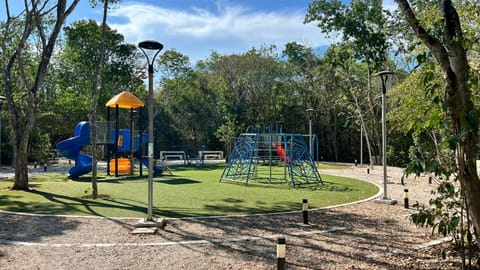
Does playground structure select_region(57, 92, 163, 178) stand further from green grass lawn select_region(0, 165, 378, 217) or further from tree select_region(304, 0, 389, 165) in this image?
tree select_region(304, 0, 389, 165)

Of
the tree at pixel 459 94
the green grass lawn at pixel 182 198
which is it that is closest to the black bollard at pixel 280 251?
the tree at pixel 459 94

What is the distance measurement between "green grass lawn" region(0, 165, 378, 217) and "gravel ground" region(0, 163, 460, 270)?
96cm

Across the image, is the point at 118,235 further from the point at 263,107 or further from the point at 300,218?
the point at 263,107

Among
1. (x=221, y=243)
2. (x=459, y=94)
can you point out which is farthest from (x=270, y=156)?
(x=459, y=94)

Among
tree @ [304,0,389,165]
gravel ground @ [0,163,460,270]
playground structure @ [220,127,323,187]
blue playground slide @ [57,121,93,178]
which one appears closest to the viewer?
gravel ground @ [0,163,460,270]

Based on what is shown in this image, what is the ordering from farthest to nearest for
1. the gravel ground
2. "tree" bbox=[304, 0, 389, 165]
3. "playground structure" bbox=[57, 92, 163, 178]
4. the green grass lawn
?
"tree" bbox=[304, 0, 389, 165] → "playground structure" bbox=[57, 92, 163, 178] → the green grass lawn → the gravel ground

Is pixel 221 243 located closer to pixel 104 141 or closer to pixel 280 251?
pixel 280 251

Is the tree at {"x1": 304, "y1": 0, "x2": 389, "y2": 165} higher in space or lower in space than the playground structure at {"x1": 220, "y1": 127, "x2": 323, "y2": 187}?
higher

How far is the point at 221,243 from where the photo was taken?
6.11 meters

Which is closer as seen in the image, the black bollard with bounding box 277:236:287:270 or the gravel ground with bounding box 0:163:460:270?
the black bollard with bounding box 277:236:287:270

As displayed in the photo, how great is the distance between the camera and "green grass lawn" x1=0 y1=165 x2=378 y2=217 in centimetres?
902

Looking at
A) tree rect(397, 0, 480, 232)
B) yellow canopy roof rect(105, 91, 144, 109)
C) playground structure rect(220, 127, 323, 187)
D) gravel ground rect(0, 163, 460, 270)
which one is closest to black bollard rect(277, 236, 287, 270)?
gravel ground rect(0, 163, 460, 270)

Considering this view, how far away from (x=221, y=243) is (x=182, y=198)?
493 centimetres

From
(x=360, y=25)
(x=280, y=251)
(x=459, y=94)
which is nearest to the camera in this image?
(x=459, y=94)
